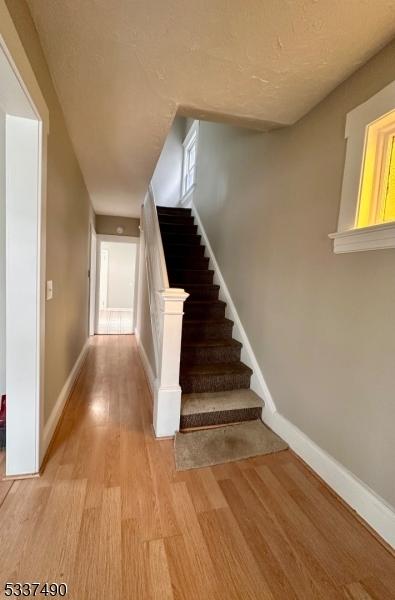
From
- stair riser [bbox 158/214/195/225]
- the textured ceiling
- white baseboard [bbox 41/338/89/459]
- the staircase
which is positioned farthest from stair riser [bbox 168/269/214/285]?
the textured ceiling

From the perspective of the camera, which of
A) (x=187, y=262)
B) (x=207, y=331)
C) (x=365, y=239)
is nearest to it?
(x=365, y=239)

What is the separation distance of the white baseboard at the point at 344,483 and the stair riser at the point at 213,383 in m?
0.49

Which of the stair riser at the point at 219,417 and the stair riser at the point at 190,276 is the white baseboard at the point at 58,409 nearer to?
the stair riser at the point at 219,417

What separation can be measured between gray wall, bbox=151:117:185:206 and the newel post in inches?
176

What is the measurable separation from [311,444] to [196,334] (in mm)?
1367

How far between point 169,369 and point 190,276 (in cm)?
160

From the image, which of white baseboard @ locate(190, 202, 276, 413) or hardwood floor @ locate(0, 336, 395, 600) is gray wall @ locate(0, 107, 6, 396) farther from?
white baseboard @ locate(190, 202, 276, 413)

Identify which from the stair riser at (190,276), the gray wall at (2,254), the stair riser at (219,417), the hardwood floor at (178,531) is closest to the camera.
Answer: the hardwood floor at (178,531)

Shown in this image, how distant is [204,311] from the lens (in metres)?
2.91

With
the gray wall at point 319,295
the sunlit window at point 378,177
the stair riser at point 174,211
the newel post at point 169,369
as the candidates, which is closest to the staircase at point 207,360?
the newel post at point 169,369

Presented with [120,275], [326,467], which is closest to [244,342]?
[326,467]

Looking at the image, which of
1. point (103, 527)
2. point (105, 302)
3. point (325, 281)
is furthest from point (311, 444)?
point (105, 302)

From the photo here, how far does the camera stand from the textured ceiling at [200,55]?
108 centimetres

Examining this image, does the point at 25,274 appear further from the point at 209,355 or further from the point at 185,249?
the point at 185,249
